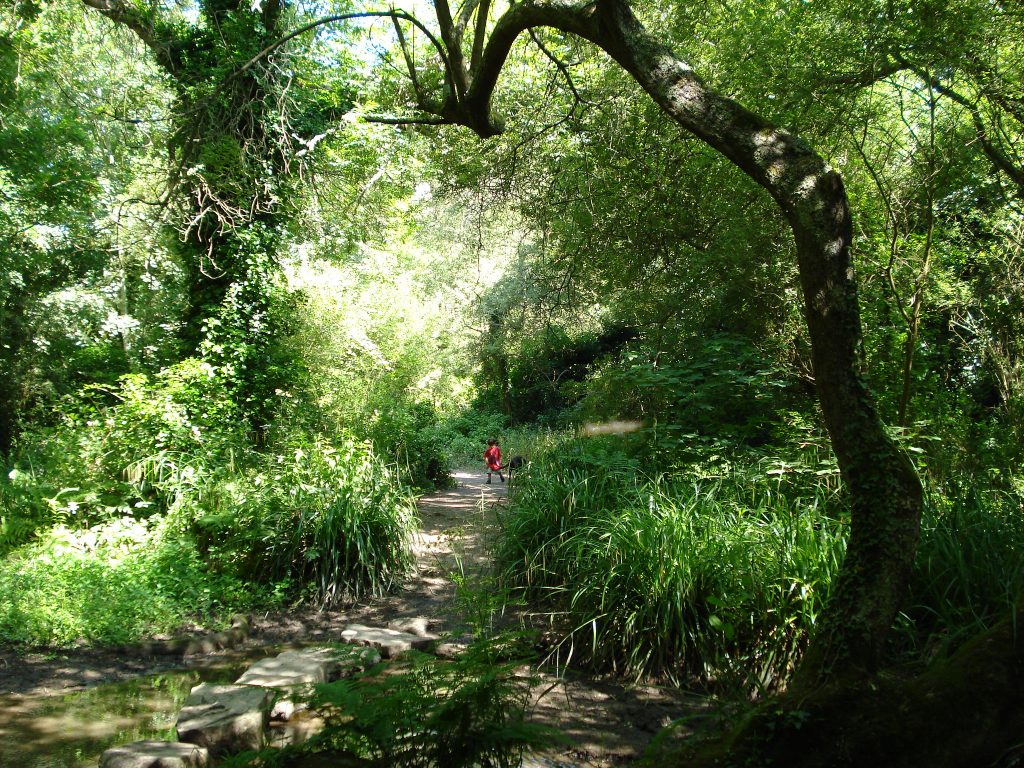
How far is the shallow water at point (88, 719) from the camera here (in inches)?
149

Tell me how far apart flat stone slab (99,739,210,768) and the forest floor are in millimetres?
1515

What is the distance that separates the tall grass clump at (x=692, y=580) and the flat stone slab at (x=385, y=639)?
971mm

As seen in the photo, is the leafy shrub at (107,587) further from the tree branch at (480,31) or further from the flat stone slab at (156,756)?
the tree branch at (480,31)

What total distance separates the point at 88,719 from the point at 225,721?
1182 millimetres

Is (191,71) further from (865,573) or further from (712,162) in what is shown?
(865,573)

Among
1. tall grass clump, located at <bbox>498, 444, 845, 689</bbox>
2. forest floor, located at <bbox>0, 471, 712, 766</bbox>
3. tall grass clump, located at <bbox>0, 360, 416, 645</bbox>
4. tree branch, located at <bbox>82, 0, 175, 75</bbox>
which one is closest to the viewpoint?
forest floor, located at <bbox>0, 471, 712, 766</bbox>

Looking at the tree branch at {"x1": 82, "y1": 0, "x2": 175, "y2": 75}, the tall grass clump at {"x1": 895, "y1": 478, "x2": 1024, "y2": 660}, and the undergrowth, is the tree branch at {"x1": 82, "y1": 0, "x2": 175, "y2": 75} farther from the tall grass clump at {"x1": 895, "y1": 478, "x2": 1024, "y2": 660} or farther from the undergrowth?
the tall grass clump at {"x1": 895, "y1": 478, "x2": 1024, "y2": 660}

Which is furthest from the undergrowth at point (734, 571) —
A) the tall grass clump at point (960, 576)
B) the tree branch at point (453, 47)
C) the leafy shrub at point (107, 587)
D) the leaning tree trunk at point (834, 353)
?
the tree branch at point (453, 47)

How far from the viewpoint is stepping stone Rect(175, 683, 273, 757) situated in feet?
12.5

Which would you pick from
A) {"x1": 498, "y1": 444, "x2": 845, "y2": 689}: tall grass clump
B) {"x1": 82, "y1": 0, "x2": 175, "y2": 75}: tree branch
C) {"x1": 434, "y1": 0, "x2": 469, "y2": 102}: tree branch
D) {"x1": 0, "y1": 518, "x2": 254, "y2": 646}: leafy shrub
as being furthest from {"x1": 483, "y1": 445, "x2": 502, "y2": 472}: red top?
{"x1": 434, "y1": 0, "x2": 469, "y2": 102}: tree branch

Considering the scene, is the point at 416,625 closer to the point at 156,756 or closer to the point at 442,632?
the point at 442,632

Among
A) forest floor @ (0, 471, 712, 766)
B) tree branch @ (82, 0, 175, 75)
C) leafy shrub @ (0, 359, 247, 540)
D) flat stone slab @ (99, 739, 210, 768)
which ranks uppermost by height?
tree branch @ (82, 0, 175, 75)

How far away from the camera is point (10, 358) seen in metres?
15.5

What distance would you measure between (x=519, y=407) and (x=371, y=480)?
19260mm
